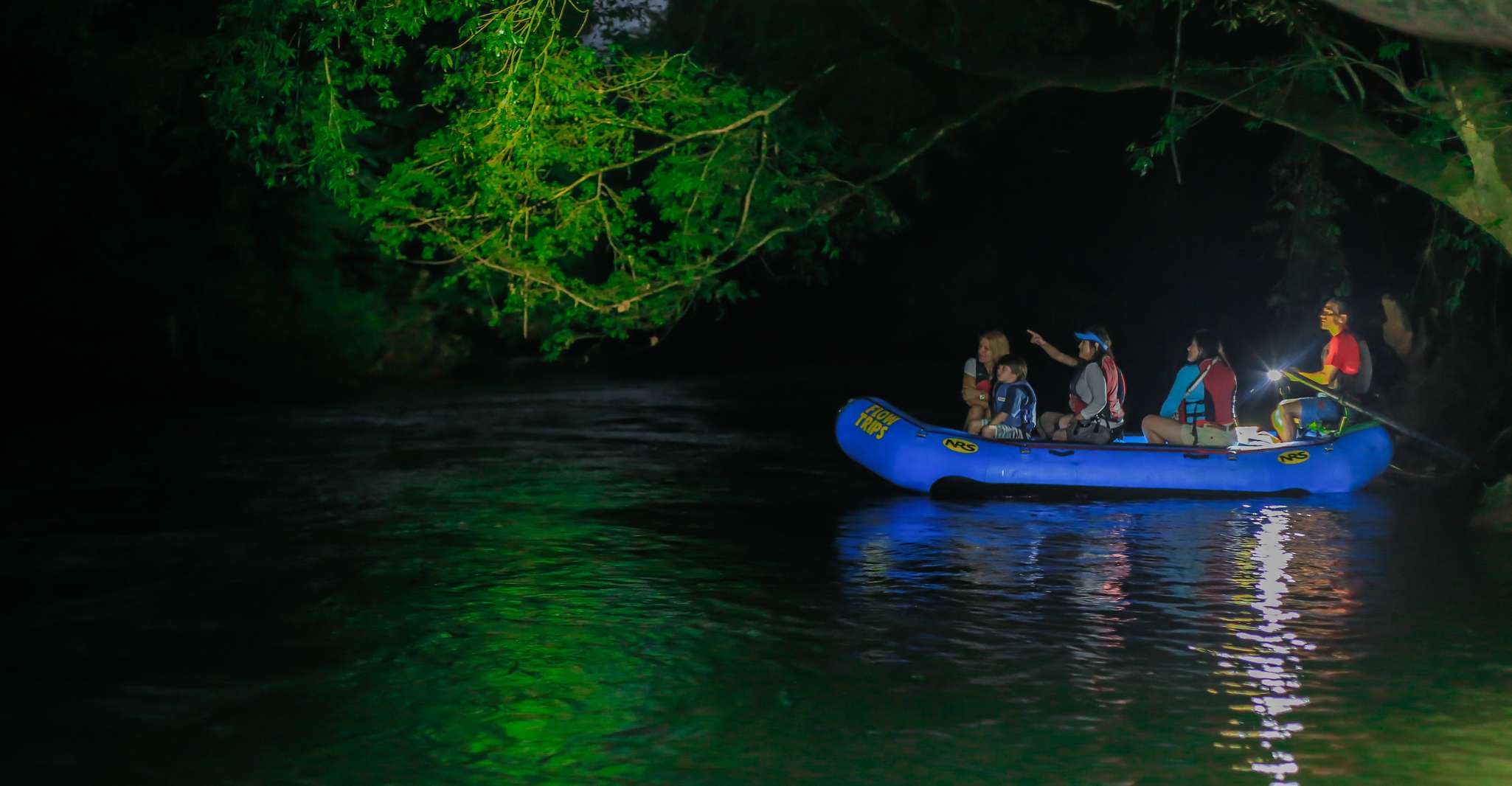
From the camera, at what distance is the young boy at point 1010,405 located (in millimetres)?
17109

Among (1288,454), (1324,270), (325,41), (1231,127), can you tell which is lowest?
(1288,454)

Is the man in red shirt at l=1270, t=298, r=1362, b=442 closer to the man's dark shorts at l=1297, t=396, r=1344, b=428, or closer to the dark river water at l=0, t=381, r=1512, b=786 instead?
the man's dark shorts at l=1297, t=396, r=1344, b=428

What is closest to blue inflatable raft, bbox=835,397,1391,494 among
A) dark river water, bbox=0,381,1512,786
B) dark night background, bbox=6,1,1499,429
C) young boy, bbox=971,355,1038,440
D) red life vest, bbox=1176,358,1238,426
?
dark river water, bbox=0,381,1512,786

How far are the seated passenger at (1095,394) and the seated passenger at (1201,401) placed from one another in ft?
1.26

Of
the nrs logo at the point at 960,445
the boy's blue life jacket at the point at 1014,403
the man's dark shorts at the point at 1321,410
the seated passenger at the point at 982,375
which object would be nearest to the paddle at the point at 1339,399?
the man's dark shorts at the point at 1321,410

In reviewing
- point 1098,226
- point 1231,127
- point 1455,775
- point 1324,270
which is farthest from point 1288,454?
point 1098,226

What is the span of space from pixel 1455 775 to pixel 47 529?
12.1m

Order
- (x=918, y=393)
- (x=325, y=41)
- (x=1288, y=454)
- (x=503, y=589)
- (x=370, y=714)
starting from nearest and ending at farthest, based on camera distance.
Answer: (x=370, y=714) → (x=503, y=589) → (x=325, y=41) → (x=1288, y=454) → (x=918, y=393)

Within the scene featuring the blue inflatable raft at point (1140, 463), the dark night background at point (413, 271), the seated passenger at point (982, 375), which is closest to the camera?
the blue inflatable raft at point (1140, 463)

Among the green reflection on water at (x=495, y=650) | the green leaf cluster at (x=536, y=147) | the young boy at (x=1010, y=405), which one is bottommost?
the green reflection on water at (x=495, y=650)

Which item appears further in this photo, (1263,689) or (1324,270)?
(1324,270)

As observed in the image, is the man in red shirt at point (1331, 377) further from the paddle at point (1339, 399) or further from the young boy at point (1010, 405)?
the young boy at point (1010, 405)

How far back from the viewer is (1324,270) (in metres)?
20.4

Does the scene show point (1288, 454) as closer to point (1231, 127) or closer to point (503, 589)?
point (503, 589)
